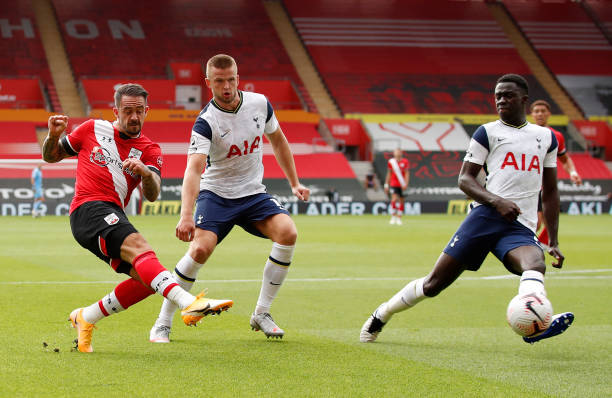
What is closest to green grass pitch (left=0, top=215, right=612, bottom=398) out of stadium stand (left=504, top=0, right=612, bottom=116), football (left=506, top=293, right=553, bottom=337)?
football (left=506, top=293, right=553, bottom=337)

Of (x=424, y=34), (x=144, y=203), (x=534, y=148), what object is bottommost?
(x=144, y=203)

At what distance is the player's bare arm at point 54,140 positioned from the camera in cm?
615

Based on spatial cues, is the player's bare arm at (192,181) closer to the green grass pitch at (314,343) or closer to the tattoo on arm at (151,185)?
the tattoo on arm at (151,185)

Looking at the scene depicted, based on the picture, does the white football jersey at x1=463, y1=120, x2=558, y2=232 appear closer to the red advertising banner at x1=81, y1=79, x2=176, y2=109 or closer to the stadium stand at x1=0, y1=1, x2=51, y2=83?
the red advertising banner at x1=81, y1=79, x2=176, y2=109

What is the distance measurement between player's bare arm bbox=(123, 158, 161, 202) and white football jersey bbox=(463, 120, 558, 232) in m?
2.23

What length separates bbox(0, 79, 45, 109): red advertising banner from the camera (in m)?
40.5

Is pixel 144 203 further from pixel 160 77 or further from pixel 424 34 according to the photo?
pixel 424 34

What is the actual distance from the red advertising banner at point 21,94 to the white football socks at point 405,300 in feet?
119

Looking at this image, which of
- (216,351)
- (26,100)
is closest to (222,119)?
(216,351)

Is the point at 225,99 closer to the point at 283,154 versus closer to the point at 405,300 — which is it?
the point at 283,154

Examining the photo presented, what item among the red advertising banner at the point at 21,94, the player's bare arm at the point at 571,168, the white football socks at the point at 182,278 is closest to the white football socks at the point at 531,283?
the white football socks at the point at 182,278

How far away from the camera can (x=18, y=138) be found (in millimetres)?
37719

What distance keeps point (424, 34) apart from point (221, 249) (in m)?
36.4

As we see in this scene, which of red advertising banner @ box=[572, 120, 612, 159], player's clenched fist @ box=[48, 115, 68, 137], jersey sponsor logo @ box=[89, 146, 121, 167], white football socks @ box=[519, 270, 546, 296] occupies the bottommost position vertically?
red advertising banner @ box=[572, 120, 612, 159]
